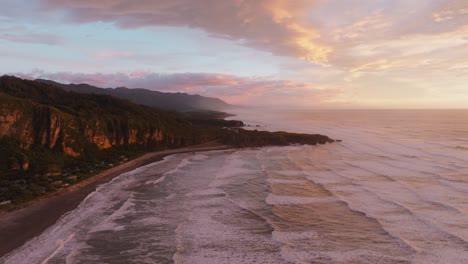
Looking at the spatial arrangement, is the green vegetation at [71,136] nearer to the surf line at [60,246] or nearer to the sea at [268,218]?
the sea at [268,218]

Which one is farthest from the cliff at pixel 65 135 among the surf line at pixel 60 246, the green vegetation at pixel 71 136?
the surf line at pixel 60 246

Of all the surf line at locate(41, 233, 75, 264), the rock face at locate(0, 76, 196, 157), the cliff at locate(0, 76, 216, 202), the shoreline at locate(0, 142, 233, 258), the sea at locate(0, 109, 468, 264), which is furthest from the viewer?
the rock face at locate(0, 76, 196, 157)

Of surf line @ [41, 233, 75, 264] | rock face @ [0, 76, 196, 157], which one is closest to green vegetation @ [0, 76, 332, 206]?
rock face @ [0, 76, 196, 157]

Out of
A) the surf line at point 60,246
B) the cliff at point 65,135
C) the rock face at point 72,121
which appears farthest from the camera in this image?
the rock face at point 72,121

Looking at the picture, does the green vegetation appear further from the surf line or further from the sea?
the surf line

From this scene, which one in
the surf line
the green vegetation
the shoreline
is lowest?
the surf line
